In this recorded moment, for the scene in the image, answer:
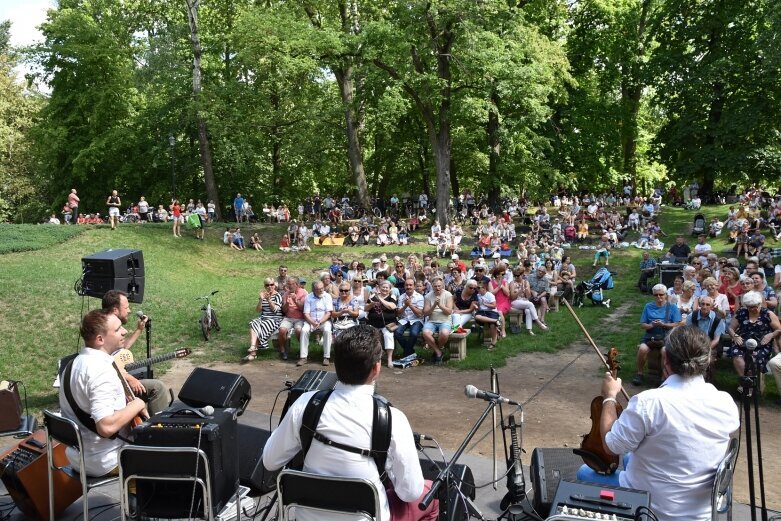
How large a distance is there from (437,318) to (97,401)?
661 cm

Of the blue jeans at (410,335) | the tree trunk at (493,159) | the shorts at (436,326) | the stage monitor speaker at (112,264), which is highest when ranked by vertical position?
the tree trunk at (493,159)

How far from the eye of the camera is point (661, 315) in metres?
8.86

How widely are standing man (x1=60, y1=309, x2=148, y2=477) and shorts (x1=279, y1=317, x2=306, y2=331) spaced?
20.0ft

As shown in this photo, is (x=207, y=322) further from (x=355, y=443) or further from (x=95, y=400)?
(x=355, y=443)

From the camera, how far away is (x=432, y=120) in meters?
25.0

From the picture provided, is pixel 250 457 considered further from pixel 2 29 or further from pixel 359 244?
pixel 2 29

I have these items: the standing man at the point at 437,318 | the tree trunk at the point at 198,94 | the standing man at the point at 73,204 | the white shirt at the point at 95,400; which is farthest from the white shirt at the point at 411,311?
the tree trunk at the point at 198,94

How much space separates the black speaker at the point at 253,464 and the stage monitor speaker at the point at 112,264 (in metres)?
3.34

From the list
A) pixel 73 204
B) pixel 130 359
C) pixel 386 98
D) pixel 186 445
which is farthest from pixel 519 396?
pixel 73 204

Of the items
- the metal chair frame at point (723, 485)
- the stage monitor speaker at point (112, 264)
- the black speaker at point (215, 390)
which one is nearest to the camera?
the metal chair frame at point (723, 485)

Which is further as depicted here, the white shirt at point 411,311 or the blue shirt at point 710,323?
the white shirt at point 411,311

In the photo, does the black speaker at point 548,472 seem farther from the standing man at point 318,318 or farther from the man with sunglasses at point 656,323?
the standing man at point 318,318

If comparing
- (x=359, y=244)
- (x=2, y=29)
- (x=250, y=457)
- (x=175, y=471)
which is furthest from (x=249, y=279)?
(x=2, y=29)

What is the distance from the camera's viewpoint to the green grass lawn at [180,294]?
10.7m
